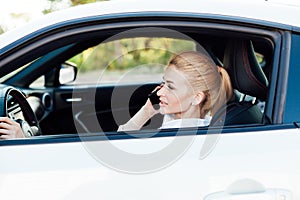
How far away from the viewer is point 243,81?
2.25m

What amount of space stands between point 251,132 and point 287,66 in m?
0.28

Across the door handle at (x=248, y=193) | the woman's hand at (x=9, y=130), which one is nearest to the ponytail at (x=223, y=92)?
the door handle at (x=248, y=193)

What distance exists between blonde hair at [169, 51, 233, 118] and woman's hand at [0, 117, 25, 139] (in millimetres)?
746

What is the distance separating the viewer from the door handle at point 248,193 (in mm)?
1730

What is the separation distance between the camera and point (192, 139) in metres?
1.81

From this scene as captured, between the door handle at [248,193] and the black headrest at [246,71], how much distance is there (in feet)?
1.78

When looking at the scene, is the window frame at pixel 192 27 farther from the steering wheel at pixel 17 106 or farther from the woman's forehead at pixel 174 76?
the steering wheel at pixel 17 106

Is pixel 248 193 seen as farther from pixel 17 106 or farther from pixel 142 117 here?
pixel 17 106

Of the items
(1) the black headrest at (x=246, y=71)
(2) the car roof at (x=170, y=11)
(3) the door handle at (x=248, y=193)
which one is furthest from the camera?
(1) the black headrest at (x=246, y=71)

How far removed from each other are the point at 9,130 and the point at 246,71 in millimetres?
1032

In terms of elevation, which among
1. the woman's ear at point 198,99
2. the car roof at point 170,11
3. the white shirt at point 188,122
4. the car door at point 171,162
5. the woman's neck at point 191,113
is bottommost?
the car door at point 171,162

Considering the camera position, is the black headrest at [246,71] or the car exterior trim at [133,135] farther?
the black headrest at [246,71]

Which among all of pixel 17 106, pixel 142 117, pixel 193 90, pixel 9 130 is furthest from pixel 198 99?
pixel 17 106

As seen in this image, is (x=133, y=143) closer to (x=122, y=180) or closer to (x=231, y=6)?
(x=122, y=180)
